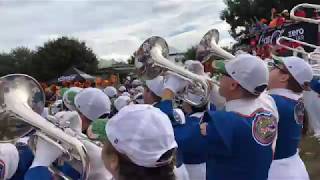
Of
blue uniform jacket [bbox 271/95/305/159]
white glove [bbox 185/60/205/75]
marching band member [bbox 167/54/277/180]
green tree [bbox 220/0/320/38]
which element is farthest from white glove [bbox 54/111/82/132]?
green tree [bbox 220/0/320/38]

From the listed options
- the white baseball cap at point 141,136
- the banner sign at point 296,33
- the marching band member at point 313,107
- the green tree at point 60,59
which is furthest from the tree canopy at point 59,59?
the white baseball cap at point 141,136

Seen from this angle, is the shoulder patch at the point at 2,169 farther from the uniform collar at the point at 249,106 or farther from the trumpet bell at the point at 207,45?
the trumpet bell at the point at 207,45

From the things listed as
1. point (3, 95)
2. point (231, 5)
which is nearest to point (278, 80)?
point (3, 95)

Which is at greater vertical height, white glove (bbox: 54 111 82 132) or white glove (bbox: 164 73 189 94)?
white glove (bbox: 54 111 82 132)

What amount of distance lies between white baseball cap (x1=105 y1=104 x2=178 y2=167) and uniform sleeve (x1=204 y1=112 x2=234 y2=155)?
1078 millimetres

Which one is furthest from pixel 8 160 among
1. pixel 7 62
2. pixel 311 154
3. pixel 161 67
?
pixel 7 62

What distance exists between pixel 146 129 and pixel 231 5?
3495 cm

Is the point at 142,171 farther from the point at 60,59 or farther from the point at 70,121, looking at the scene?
the point at 60,59

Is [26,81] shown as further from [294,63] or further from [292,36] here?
[292,36]

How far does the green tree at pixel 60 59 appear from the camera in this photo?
52156 mm

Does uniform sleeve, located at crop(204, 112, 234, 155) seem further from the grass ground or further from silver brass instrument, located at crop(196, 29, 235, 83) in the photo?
the grass ground

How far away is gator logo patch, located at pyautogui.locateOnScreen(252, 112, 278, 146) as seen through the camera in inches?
130

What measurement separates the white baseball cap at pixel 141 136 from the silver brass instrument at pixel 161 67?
2.23m

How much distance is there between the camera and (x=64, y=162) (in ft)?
10.1
